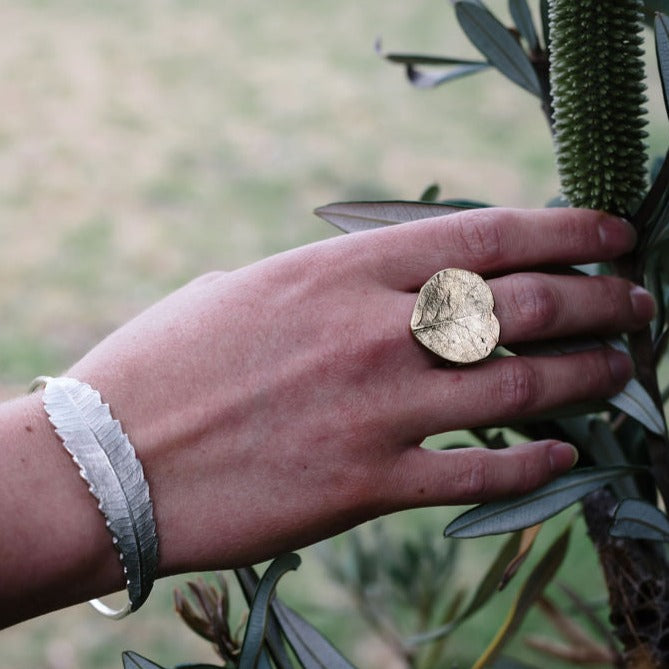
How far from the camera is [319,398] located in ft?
1.90

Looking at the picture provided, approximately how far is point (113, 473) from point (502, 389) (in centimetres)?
24

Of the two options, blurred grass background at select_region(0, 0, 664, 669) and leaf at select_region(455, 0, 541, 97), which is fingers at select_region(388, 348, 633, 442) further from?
blurred grass background at select_region(0, 0, 664, 669)

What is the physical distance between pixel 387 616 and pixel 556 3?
0.93m

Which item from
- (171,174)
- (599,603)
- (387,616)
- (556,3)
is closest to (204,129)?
(171,174)

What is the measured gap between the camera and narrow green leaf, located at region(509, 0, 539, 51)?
69 cm

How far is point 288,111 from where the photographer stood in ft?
10.5

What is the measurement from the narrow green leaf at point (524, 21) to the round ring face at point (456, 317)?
0.71ft

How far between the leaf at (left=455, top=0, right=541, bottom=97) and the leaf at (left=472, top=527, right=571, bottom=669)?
348 millimetres

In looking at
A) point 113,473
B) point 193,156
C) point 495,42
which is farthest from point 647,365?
point 193,156

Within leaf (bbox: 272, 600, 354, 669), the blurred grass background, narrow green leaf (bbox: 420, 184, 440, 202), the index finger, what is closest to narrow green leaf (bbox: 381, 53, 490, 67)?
narrow green leaf (bbox: 420, 184, 440, 202)

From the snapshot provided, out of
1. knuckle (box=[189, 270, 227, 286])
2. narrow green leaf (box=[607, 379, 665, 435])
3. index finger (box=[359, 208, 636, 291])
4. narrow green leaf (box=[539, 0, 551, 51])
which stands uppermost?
narrow green leaf (box=[539, 0, 551, 51])

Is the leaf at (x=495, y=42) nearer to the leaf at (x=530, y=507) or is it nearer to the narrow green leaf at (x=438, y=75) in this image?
the narrow green leaf at (x=438, y=75)

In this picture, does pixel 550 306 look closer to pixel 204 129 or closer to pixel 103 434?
pixel 103 434

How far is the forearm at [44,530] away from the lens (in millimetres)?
538
